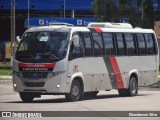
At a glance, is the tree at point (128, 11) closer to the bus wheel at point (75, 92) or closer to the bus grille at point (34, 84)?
the bus wheel at point (75, 92)

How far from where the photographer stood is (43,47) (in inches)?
830

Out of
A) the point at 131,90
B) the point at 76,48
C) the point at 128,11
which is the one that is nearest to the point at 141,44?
the point at 131,90

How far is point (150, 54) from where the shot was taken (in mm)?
26625

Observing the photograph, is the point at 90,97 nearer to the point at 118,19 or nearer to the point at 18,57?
the point at 18,57

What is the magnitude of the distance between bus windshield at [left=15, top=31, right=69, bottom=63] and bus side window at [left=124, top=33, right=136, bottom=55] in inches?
178

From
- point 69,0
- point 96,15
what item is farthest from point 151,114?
point 69,0

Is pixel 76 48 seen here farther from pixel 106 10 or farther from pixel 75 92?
pixel 106 10

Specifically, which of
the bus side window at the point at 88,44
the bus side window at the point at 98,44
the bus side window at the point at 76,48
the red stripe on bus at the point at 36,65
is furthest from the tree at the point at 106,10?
the red stripe on bus at the point at 36,65

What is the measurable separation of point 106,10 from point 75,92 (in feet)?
130

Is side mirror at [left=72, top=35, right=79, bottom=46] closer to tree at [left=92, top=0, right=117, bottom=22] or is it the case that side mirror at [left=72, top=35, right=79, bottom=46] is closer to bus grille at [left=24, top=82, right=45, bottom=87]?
bus grille at [left=24, top=82, right=45, bottom=87]

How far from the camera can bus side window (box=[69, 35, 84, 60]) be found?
21.2 meters

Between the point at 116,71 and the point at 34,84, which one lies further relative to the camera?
the point at 116,71

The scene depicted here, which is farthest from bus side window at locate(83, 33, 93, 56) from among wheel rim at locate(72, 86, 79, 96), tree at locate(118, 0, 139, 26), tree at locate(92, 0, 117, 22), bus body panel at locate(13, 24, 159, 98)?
tree at locate(92, 0, 117, 22)

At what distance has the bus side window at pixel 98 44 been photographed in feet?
75.5
